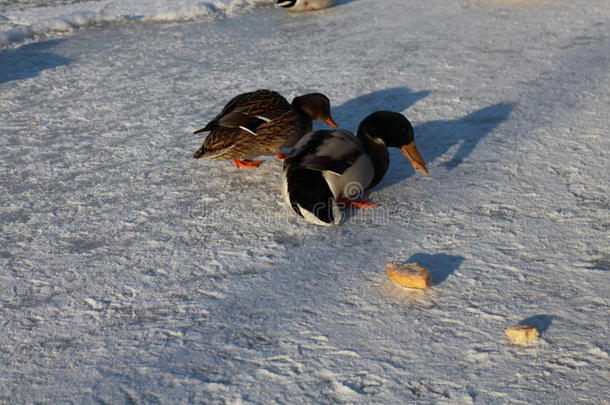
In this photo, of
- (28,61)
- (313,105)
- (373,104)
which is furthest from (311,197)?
(28,61)

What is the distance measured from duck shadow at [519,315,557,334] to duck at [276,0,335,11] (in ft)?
18.1

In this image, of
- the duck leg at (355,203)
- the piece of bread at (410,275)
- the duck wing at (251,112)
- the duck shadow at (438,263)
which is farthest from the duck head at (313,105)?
the piece of bread at (410,275)

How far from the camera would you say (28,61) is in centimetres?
636

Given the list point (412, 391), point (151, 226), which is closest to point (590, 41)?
point (151, 226)

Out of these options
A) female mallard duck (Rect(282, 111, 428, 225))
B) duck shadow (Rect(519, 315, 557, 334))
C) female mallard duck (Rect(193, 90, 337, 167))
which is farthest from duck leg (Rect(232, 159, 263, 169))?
duck shadow (Rect(519, 315, 557, 334))

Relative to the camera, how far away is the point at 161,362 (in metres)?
2.70

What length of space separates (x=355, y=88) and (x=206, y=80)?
1.20 metres

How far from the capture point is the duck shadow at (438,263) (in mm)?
3158

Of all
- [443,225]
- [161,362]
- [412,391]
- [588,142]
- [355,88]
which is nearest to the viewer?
[412,391]

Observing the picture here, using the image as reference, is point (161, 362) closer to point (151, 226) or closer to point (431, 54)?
point (151, 226)

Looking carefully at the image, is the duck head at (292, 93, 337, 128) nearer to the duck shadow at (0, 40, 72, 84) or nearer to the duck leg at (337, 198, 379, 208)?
the duck leg at (337, 198, 379, 208)

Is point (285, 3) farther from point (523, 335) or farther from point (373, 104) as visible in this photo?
point (523, 335)

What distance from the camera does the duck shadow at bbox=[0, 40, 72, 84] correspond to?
6.06m

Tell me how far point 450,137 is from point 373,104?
2.59ft
